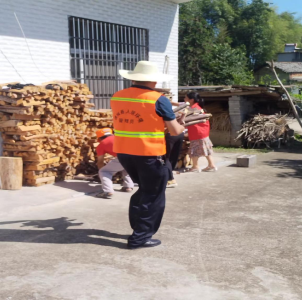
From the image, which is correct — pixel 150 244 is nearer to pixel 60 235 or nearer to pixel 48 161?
pixel 60 235

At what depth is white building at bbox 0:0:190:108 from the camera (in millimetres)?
8594

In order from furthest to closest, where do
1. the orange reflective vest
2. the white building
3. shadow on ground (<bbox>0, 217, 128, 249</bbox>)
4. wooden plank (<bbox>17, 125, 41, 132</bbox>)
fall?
1. the white building
2. wooden plank (<bbox>17, 125, 41, 132</bbox>)
3. shadow on ground (<bbox>0, 217, 128, 249</bbox>)
4. the orange reflective vest

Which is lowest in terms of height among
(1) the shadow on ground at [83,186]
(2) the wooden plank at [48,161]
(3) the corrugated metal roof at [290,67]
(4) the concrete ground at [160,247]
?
(4) the concrete ground at [160,247]

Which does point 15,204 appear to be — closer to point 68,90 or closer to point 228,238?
point 68,90

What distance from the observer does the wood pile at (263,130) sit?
13367 mm

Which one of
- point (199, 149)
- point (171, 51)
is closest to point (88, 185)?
point (199, 149)

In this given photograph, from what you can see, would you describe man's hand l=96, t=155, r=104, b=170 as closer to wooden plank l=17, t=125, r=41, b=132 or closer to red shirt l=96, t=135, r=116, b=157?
red shirt l=96, t=135, r=116, b=157

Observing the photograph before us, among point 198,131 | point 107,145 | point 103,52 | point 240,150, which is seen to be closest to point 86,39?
point 103,52

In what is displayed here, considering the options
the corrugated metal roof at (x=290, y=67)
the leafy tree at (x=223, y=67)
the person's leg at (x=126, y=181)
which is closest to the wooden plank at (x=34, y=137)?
the person's leg at (x=126, y=181)

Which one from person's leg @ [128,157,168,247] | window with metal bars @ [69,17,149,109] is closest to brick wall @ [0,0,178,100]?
window with metal bars @ [69,17,149,109]

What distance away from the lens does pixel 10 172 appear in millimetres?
7332

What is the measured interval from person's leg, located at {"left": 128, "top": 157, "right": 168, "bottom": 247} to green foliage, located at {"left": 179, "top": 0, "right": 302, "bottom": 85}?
22532 mm

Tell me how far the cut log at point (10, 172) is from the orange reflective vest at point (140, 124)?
3.19 meters

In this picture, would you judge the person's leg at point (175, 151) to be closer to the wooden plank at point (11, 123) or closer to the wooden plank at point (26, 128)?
the wooden plank at point (26, 128)
